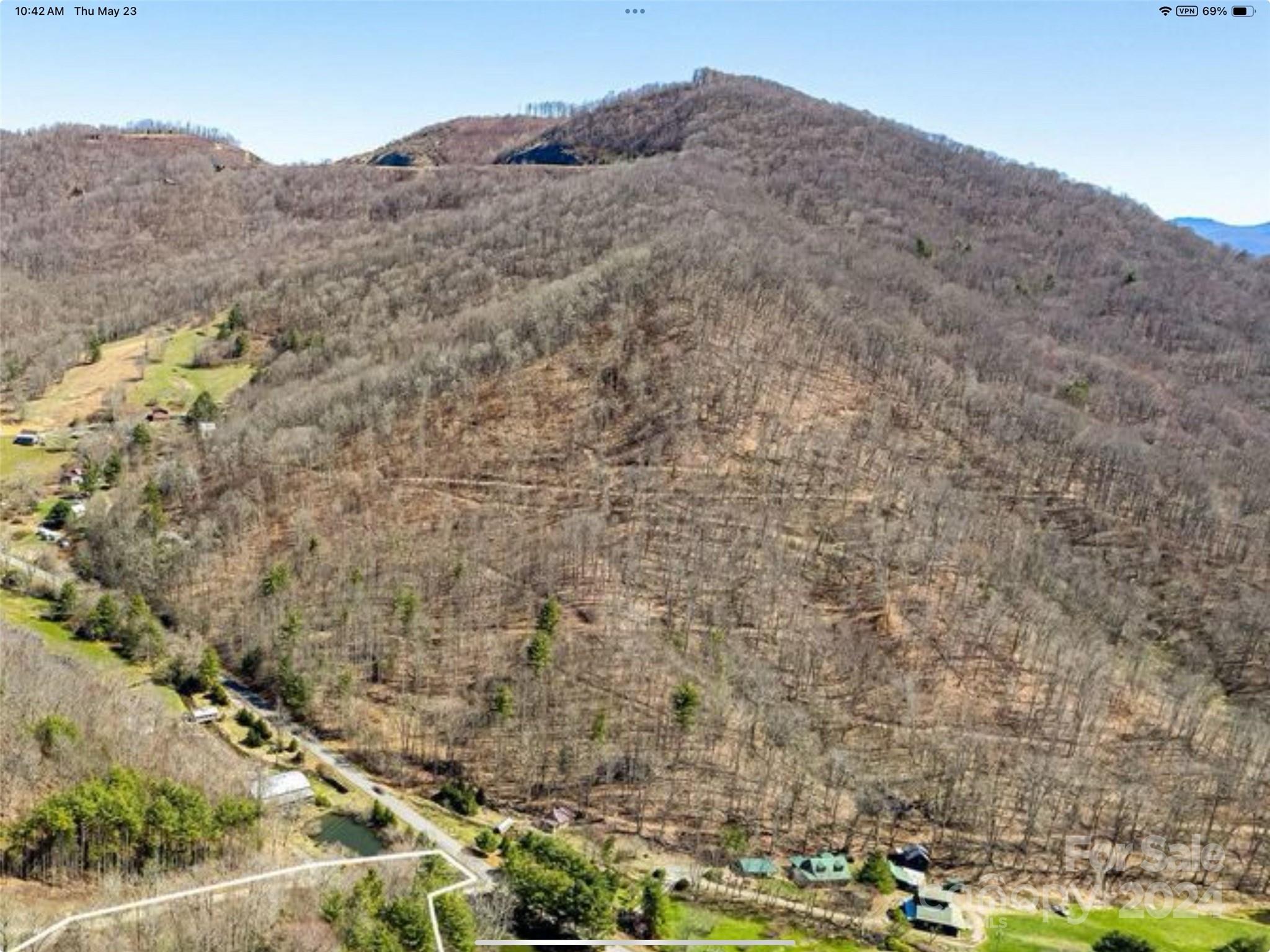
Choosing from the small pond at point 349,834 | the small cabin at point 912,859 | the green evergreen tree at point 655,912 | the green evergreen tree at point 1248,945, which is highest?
the green evergreen tree at point 1248,945

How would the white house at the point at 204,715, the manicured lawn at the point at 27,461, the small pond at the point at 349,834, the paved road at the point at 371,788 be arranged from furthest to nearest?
1. the manicured lawn at the point at 27,461
2. the white house at the point at 204,715
3. the small pond at the point at 349,834
4. the paved road at the point at 371,788

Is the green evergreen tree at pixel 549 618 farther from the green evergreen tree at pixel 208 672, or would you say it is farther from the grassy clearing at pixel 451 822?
the green evergreen tree at pixel 208 672

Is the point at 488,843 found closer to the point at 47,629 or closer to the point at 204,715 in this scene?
the point at 204,715

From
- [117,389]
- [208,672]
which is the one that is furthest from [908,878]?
[117,389]

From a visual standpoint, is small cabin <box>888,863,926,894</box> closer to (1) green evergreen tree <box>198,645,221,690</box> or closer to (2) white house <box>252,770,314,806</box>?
(2) white house <box>252,770,314,806</box>

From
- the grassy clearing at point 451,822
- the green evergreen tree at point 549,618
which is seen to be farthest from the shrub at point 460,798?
the green evergreen tree at point 549,618

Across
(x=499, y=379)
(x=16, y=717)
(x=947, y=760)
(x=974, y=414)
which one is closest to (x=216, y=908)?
(x=16, y=717)
